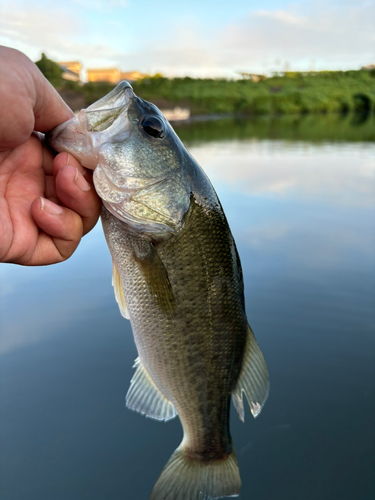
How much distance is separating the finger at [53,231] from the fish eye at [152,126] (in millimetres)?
577

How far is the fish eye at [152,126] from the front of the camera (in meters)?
1.72

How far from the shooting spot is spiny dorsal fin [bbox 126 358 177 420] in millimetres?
2023

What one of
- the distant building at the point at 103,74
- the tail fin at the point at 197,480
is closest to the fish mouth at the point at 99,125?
the tail fin at the point at 197,480

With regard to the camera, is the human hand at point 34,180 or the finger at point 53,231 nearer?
the human hand at point 34,180

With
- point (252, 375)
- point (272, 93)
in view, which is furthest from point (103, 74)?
point (252, 375)

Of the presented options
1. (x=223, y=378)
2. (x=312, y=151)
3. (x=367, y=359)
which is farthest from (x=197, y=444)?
(x=312, y=151)

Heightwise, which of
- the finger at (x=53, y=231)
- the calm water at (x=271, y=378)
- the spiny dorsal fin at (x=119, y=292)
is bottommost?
the calm water at (x=271, y=378)

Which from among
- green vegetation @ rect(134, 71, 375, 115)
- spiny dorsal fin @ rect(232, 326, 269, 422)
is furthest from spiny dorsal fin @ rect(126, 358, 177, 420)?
green vegetation @ rect(134, 71, 375, 115)

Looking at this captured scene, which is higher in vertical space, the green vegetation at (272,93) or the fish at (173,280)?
the green vegetation at (272,93)

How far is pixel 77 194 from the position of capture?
1.81 meters

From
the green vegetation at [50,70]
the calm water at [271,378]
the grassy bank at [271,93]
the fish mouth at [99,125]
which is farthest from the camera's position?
the grassy bank at [271,93]

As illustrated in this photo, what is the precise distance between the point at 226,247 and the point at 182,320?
0.41m

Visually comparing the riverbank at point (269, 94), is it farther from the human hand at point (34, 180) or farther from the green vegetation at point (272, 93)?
the human hand at point (34, 180)

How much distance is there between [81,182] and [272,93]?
52.9 m
